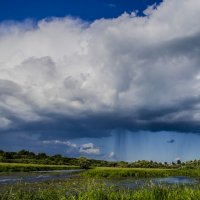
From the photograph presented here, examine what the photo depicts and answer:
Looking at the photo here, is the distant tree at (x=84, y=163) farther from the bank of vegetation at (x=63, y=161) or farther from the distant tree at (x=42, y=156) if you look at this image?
the distant tree at (x=42, y=156)

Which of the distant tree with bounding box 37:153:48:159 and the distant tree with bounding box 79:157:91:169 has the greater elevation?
the distant tree with bounding box 37:153:48:159

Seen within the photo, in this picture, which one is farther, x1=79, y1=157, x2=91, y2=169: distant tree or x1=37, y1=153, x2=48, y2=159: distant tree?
x1=37, y1=153, x2=48, y2=159: distant tree

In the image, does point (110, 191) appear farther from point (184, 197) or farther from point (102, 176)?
point (102, 176)

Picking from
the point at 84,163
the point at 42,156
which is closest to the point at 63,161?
the point at 42,156

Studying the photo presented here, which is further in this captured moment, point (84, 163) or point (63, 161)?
point (63, 161)

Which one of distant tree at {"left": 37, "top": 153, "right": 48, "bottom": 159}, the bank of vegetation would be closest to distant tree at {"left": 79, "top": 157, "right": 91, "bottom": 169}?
the bank of vegetation

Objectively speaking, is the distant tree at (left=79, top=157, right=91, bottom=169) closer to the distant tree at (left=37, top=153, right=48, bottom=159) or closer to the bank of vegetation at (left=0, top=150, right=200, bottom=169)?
the bank of vegetation at (left=0, top=150, right=200, bottom=169)

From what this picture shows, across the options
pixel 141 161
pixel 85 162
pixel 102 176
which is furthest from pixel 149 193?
pixel 85 162

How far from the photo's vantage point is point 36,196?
1533 cm

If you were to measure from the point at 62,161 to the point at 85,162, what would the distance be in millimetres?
16179

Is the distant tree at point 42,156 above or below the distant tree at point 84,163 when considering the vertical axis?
above

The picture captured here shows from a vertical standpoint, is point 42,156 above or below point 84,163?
above

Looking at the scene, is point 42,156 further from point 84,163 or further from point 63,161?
point 84,163

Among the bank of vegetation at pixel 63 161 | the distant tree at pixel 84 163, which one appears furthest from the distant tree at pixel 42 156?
the distant tree at pixel 84 163
